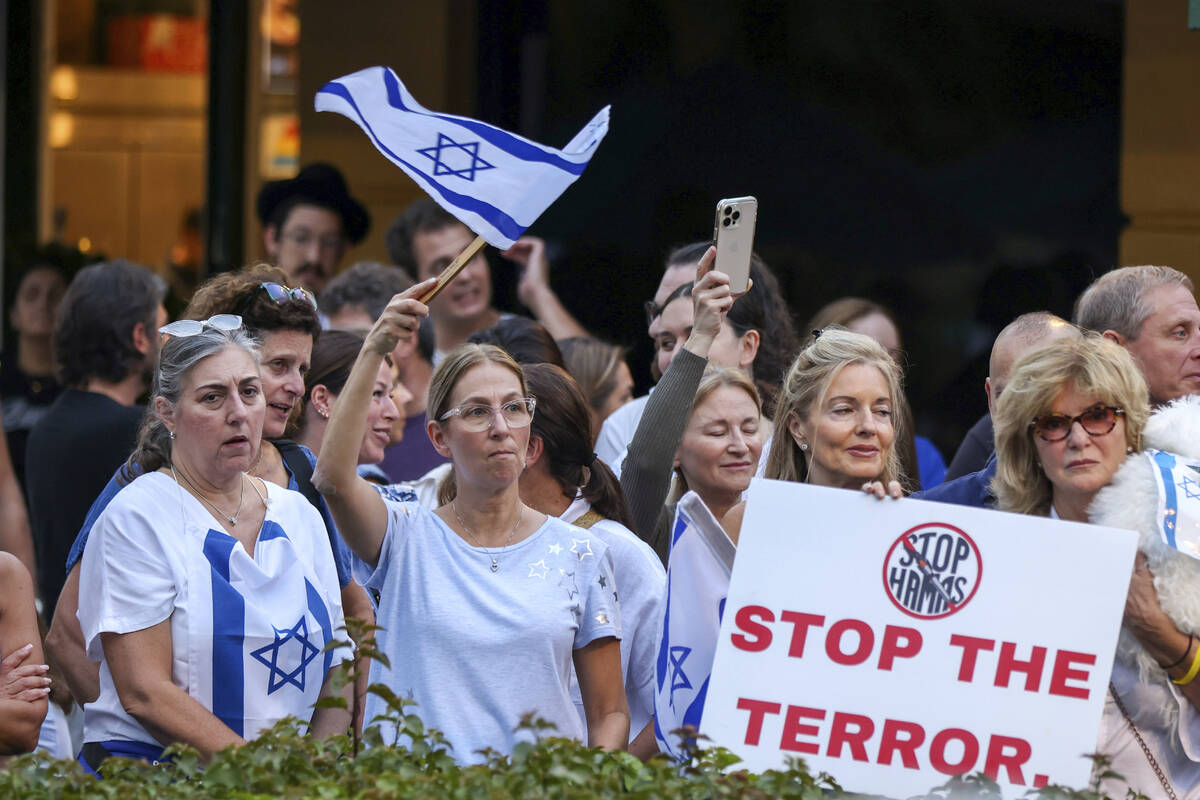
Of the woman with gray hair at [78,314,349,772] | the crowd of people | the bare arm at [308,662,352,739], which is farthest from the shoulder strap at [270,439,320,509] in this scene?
the bare arm at [308,662,352,739]

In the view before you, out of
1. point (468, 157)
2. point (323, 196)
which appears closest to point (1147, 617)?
point (468, 157)

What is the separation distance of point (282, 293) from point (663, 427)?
1.17 metres

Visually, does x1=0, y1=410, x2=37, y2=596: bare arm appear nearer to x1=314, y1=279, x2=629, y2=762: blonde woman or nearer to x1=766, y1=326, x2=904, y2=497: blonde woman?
x1=314, y1=279, x2=629, y2=762: blonde woman

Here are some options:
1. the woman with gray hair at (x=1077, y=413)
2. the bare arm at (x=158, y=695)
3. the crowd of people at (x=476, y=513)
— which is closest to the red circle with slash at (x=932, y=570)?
the crowd of people at (x=476, y=513)

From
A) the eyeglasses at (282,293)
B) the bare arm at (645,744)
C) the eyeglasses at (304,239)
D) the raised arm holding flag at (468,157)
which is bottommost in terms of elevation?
the bare arm at (645,744)

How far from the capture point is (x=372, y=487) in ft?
13.7

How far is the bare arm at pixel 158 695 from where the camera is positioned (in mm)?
3936

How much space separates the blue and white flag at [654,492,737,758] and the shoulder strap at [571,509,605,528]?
1.26 ft

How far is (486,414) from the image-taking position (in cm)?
422

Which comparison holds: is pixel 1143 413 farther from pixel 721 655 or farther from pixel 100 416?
pixel 100 416

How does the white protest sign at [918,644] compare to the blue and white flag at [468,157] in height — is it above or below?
below

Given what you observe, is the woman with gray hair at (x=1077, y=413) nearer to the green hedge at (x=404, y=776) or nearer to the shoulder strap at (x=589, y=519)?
the green hedge at (x=404, y=776)

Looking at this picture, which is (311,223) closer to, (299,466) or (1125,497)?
(299,466)

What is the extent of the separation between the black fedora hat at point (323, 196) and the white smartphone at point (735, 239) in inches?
130
